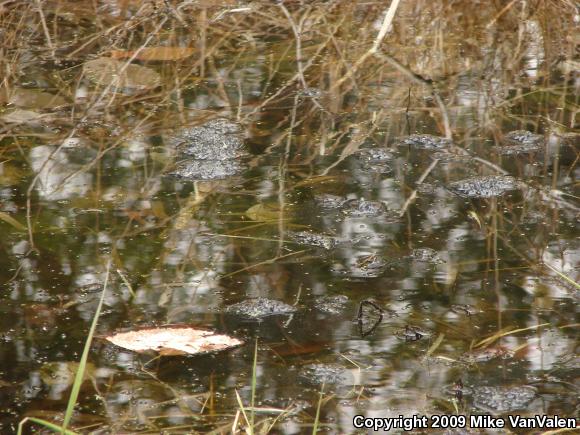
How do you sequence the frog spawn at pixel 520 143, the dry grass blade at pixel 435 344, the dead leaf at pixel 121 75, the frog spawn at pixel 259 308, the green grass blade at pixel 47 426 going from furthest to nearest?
the dead leaf at pixel 121 75 < the frog spawn at pixel 520 143 < the frog spawn at pixel 259 308 < the dry grass blade at pixel 435 344 < the green grass blade at pixel 47 426

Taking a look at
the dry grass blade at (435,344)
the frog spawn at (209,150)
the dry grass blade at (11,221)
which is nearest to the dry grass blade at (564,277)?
the dry grass blade at (435,344)

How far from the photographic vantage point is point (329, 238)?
2.22 m

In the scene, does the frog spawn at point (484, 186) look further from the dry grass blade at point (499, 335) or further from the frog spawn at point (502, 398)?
the frog spawn at point (502, 398)

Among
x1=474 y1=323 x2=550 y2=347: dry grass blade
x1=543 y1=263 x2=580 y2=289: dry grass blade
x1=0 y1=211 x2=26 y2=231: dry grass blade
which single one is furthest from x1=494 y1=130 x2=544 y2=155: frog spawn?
x1=0 y1=211 x2=26 y2=231: dry grass blade

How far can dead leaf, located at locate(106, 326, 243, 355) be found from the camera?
1.81 metres

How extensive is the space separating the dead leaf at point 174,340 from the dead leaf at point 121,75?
4.80 feet

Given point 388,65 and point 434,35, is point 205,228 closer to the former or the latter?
point 388,65

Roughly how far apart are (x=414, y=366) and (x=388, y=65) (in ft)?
6.22

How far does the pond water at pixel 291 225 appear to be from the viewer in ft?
5.65

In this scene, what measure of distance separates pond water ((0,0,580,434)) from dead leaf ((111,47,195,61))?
0.05 feet

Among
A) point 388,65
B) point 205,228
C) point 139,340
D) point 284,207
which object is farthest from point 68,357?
point 388,65

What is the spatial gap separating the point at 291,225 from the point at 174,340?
56cm

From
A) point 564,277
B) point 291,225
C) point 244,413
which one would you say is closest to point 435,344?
point 564,277

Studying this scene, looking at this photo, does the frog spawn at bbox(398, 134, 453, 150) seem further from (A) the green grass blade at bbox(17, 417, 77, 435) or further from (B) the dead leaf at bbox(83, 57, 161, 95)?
(A) the green grass blade at bbox(17, 417, 77, 435)
